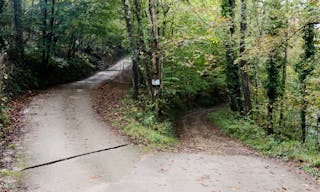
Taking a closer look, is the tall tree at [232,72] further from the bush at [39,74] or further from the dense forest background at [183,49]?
the bush at [39,74]

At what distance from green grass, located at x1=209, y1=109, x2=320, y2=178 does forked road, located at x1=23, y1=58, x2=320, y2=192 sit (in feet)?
2.63

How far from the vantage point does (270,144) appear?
12750 millimetres

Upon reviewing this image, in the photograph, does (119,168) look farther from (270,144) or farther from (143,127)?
(270,144)

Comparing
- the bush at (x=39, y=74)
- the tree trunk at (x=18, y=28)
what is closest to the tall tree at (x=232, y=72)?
the bush at (x=39, y=74)

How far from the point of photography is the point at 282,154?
440 inches

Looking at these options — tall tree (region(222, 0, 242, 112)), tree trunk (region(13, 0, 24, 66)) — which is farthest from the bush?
tall tree (region(222, 0, 242, 112))

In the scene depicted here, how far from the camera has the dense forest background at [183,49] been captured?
1365cm

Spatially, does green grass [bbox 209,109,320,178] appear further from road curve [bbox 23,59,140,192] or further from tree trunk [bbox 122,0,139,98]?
tree trunk [bbox 122,0,139,98]

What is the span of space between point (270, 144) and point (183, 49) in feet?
30.0

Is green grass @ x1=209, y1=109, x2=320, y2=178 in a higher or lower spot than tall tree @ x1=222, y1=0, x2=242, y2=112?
lower

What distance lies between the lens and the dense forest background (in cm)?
1365

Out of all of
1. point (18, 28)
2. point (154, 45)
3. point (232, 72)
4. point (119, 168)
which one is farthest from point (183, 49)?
point (119, 168)

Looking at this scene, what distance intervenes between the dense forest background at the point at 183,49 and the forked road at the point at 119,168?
1.90 m

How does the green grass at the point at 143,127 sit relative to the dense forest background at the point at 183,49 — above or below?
below
